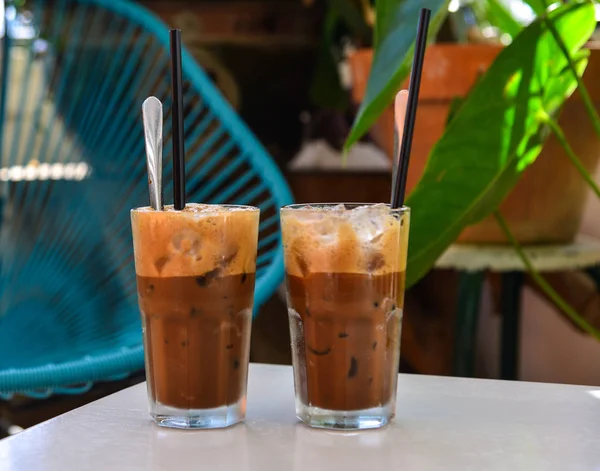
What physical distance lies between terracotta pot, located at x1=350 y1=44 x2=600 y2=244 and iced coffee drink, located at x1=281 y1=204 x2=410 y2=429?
73 cm

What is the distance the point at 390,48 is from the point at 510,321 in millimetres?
761

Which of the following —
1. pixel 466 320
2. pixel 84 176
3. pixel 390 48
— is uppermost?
pixel 390 48

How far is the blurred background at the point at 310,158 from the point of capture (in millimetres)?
834

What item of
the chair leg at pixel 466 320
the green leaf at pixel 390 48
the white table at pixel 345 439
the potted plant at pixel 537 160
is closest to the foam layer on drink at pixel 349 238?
the white table at pixel 345 439

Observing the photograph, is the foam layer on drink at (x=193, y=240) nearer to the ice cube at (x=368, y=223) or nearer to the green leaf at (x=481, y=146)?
the ice cube at (x=368, y=223)

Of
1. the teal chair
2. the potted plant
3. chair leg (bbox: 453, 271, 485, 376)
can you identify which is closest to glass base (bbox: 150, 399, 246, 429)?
the teal chair

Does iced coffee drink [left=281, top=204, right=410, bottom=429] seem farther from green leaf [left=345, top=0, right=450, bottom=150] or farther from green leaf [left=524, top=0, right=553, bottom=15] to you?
green leaf [left=524, top=0, right=553, bottom=15]

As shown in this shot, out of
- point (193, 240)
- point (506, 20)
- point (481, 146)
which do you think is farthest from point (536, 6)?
point (193, 240)

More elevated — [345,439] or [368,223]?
[368,223]

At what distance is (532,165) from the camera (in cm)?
124

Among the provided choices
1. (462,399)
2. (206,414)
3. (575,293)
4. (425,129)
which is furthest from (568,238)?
(206,414)

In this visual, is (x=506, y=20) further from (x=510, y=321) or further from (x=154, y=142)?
(x=154, y=142)

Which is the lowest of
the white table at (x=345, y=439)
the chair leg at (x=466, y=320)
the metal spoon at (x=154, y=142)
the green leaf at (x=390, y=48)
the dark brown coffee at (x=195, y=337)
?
the chair leg at (x=466, y=320)

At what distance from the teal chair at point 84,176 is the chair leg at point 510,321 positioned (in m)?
0.39
